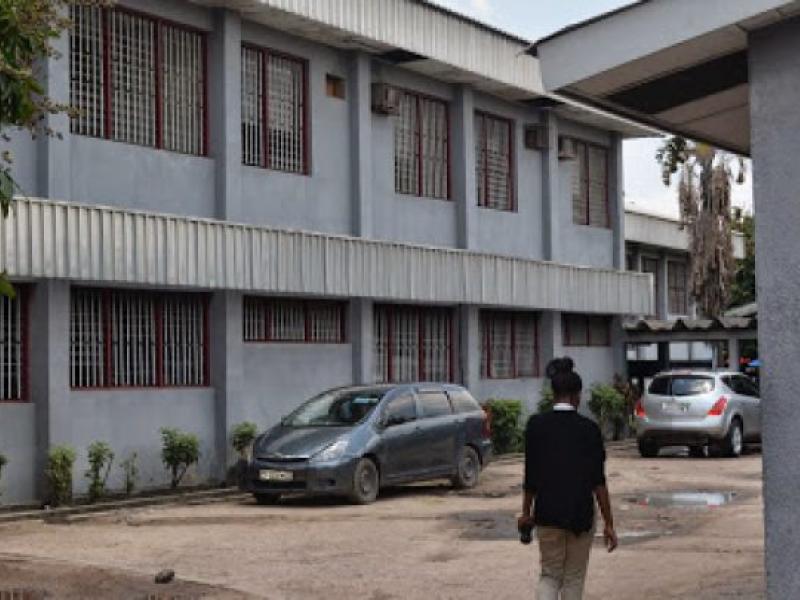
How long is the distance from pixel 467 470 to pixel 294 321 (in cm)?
453

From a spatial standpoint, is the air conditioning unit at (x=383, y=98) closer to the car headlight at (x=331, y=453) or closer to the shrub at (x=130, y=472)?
the shrub at (x=130, y=472)

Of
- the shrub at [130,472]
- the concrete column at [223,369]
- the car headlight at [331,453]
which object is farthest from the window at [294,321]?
the car headlight at [331,453]

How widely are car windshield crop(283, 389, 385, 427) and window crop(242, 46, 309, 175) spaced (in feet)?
15.5

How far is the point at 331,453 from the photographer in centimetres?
1866

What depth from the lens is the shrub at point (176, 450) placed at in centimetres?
2083

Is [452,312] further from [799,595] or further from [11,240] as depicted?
[799,595]

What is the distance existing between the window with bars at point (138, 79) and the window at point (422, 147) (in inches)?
212

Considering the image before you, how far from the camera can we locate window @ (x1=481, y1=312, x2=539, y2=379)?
29.5 m

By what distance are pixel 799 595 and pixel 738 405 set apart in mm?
19284

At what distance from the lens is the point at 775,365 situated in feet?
26.6

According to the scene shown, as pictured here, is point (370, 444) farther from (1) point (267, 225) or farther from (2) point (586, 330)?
(2) point (586, 330)

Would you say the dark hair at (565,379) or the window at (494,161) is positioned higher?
the window at (494,161)

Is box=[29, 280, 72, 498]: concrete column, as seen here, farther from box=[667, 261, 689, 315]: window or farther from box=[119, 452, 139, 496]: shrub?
box=[667, 261, 689, 315]: window

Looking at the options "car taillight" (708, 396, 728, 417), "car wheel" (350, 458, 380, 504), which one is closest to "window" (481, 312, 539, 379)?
"car taillight" (708, 396, 728, 417)
